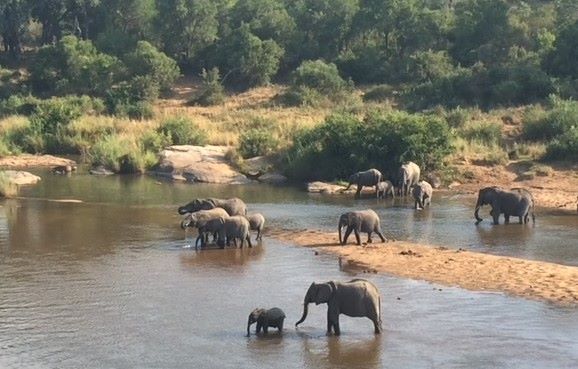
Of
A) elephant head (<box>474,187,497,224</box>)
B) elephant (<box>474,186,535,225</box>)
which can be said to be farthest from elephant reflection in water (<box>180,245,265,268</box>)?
elephant (<box>474,186,535,225</box>)

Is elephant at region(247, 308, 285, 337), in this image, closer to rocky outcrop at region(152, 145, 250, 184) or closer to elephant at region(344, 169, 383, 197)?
elephant at region(344, 169, 383, 197)

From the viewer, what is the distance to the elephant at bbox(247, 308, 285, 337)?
16484 millimetres

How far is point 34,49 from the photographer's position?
79.2m

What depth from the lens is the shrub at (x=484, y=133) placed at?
4214cm

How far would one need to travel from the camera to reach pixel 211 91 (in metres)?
62.3

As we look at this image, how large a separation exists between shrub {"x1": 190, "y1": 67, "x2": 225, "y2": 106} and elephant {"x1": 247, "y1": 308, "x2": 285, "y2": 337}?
4506 cm

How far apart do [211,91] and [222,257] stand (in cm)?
3991

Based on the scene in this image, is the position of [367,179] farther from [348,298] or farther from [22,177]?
[348,298]

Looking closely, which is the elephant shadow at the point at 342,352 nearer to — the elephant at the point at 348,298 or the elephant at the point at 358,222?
the elephant at the point at 348,298

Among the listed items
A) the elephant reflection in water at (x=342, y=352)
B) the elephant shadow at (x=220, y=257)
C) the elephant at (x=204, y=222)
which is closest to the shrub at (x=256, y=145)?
the elephant at (x=204, y=222)

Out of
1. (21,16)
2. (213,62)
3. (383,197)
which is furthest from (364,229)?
(21,16)

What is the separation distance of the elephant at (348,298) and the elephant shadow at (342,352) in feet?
1.28

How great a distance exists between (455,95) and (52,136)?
67.1 ft

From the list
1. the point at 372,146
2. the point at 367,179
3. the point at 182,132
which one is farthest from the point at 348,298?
the point at 182,132
